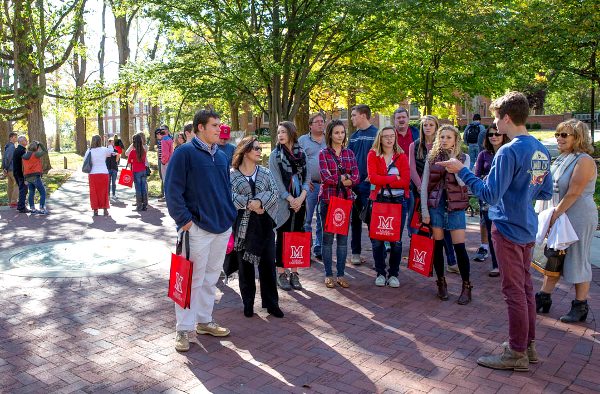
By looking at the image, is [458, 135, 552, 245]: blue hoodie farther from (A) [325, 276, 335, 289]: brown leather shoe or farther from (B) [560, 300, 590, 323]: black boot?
(A) [325, 276, 335, 289]: brown leather shoe

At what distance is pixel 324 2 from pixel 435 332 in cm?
949

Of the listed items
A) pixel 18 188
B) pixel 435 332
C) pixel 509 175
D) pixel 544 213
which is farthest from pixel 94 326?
pixel 18 188

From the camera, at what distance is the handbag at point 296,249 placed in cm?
580

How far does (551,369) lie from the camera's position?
3.96 m

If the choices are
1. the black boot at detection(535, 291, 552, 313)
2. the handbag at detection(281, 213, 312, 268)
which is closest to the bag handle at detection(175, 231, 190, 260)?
the handbag at detection(281, 213, 312, 268)

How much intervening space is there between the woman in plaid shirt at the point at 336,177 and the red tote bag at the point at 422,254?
78cm

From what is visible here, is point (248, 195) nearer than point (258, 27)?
Yes

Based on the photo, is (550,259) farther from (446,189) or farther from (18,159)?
(18,159)

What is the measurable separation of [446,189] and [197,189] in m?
2.64

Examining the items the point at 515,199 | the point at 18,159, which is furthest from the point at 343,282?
the point at 18,159

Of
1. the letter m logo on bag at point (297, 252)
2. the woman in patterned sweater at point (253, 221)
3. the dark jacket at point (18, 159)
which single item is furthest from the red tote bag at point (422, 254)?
the dark jacket at point (18, 159)

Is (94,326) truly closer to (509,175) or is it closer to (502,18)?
(509,175)

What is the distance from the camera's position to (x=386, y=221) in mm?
5906

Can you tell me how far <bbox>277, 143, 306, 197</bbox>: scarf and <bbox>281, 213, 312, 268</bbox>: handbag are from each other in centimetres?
49
